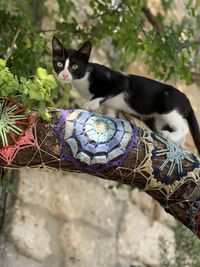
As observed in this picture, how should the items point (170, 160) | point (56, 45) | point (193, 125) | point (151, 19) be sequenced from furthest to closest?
point (151, 19) < point (193, 125) < point (56, 45) < point (170, 160)

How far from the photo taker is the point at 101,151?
136 centimetres

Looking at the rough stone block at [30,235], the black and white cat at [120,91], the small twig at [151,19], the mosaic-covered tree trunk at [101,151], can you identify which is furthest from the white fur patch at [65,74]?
the rough stone block at [30,235]

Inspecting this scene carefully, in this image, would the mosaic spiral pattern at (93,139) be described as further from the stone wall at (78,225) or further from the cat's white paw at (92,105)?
the stone wall at (78,225)

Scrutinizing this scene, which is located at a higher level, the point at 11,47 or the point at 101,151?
the point at 101,151

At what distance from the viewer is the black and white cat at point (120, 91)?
1.61m

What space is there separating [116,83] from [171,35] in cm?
50

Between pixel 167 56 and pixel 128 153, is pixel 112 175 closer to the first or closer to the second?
pixel 128 153

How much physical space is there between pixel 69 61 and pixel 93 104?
0.13 m

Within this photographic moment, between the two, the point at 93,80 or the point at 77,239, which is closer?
the point at 93,80

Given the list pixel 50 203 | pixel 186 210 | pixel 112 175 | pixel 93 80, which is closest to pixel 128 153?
Result: pixel 112 175

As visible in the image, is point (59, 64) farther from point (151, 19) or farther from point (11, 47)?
point (151, 19)

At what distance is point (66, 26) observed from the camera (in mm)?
2168

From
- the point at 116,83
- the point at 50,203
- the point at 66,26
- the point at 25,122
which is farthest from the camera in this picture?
the point at 50,203

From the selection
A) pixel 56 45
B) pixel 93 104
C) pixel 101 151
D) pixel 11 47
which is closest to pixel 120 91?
pixel 93 104
